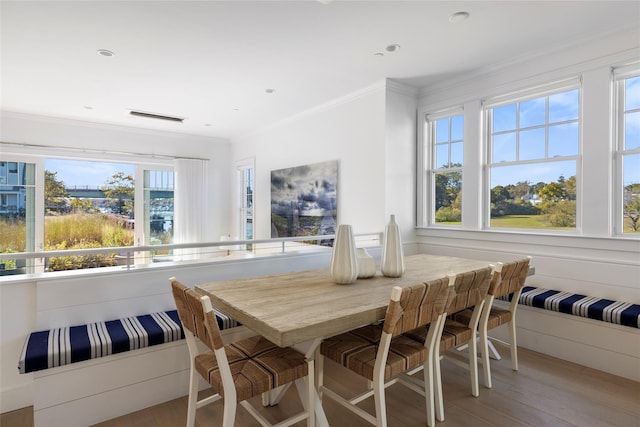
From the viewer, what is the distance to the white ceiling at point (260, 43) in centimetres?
245

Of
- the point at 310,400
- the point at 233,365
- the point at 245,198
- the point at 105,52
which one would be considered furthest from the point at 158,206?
the point at 310,400

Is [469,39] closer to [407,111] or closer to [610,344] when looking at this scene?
[407,111]

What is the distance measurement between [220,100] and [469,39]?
9.84 feet

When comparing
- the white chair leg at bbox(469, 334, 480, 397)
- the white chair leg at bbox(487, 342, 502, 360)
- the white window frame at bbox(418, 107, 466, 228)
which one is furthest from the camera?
the white window frame at bbox(418, 107, 466, 228)

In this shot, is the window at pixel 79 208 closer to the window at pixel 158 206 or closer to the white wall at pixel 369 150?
the window at pixel 158 206

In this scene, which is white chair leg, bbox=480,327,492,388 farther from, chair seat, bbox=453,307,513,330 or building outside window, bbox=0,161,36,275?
building outside window, bbox=0,161,36,275

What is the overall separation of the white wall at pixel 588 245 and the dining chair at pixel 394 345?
1561mm

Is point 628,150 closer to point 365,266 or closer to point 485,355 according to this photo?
point 485,355

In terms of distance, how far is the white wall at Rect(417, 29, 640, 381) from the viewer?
2598 millimetres

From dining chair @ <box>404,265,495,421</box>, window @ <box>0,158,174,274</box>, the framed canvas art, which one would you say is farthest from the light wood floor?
window @ <box>0,158,174,274</box>

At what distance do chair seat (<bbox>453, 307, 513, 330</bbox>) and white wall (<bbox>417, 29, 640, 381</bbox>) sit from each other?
0.69 metres

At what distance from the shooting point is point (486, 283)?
6.62ft

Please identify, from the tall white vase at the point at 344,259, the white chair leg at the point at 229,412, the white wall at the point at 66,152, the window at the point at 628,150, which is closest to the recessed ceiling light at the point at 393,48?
the window at the point at 628,150

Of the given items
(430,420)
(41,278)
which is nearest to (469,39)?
(430,420)
